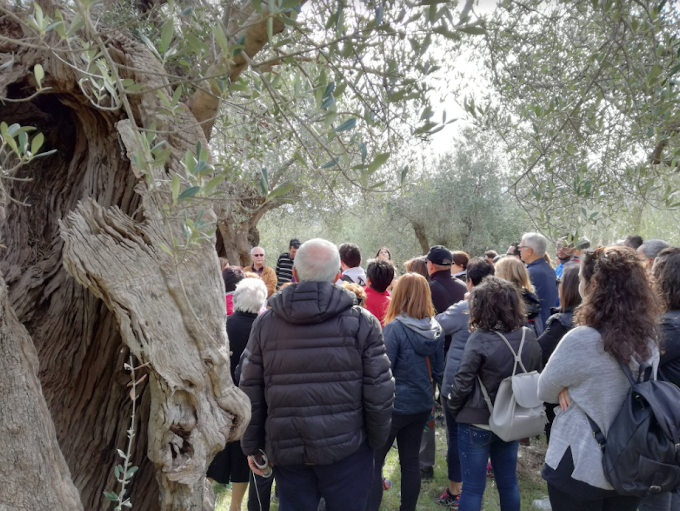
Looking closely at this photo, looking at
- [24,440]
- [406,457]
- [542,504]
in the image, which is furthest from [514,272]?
[24,440]

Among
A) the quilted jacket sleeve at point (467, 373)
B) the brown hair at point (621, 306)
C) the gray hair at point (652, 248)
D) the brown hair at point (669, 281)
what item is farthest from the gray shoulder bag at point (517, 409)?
the gray hair at point (652, 248)

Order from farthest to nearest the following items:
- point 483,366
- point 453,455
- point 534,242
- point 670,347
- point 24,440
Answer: point 534,242
point 453,455
point 483,366
point 670,347
point 24,440

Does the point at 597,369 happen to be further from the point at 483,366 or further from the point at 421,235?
the point at 421,235

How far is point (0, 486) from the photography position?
6.57 feet

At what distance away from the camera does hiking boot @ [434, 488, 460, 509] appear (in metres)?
4.41

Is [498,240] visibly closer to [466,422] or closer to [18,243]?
[466,422]

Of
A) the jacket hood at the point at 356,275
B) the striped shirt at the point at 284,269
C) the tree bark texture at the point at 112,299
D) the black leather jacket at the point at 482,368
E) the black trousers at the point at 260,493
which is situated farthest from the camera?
the striped shirt at the point at 284,269

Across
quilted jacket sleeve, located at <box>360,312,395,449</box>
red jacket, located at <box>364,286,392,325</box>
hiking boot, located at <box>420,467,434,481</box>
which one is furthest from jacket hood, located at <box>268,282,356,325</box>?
hiking boot, located at <box>420,467,434,481</box>

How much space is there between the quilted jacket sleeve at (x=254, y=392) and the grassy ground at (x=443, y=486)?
1.64m

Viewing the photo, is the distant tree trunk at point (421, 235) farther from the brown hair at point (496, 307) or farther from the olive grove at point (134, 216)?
the brown hair at point (496, 307)

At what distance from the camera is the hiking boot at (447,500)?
14.5 ft

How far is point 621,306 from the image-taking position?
2.66 metres

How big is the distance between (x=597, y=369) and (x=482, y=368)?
1.00 m

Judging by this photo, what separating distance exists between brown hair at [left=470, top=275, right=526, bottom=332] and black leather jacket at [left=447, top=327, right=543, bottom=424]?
6 centimetres
